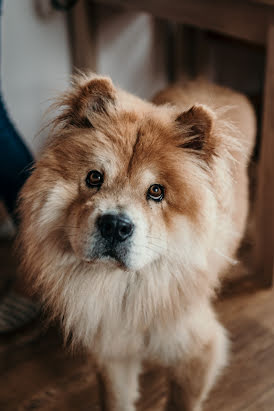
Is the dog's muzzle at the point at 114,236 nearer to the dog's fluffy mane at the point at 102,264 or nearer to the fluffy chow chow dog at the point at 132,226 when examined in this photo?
the fluffy chow chow dog at the point at 132,226

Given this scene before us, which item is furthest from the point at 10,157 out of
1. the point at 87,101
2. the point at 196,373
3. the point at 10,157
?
the point at 196,373

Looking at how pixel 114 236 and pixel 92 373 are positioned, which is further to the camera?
pixel 92 373

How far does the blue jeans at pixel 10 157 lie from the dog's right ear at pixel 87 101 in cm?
69

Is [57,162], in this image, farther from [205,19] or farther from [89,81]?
[205,19]

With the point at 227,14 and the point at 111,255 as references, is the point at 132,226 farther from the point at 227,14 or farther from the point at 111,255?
the point at 227,14

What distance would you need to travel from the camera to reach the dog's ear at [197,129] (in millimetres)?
1198

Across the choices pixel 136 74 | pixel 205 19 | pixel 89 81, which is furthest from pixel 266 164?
pixel 136 74

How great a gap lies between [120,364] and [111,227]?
53 centimetres

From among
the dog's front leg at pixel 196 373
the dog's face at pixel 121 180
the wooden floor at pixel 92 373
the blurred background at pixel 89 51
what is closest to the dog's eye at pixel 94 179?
the dog's face at pixel 121 180

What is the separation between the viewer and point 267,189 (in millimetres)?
1887

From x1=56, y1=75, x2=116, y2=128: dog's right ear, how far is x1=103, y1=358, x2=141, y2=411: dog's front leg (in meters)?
0.71

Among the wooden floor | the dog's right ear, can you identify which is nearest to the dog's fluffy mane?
the dog's right ear

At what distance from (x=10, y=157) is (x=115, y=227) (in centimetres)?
101

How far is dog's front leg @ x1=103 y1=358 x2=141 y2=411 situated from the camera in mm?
1431
